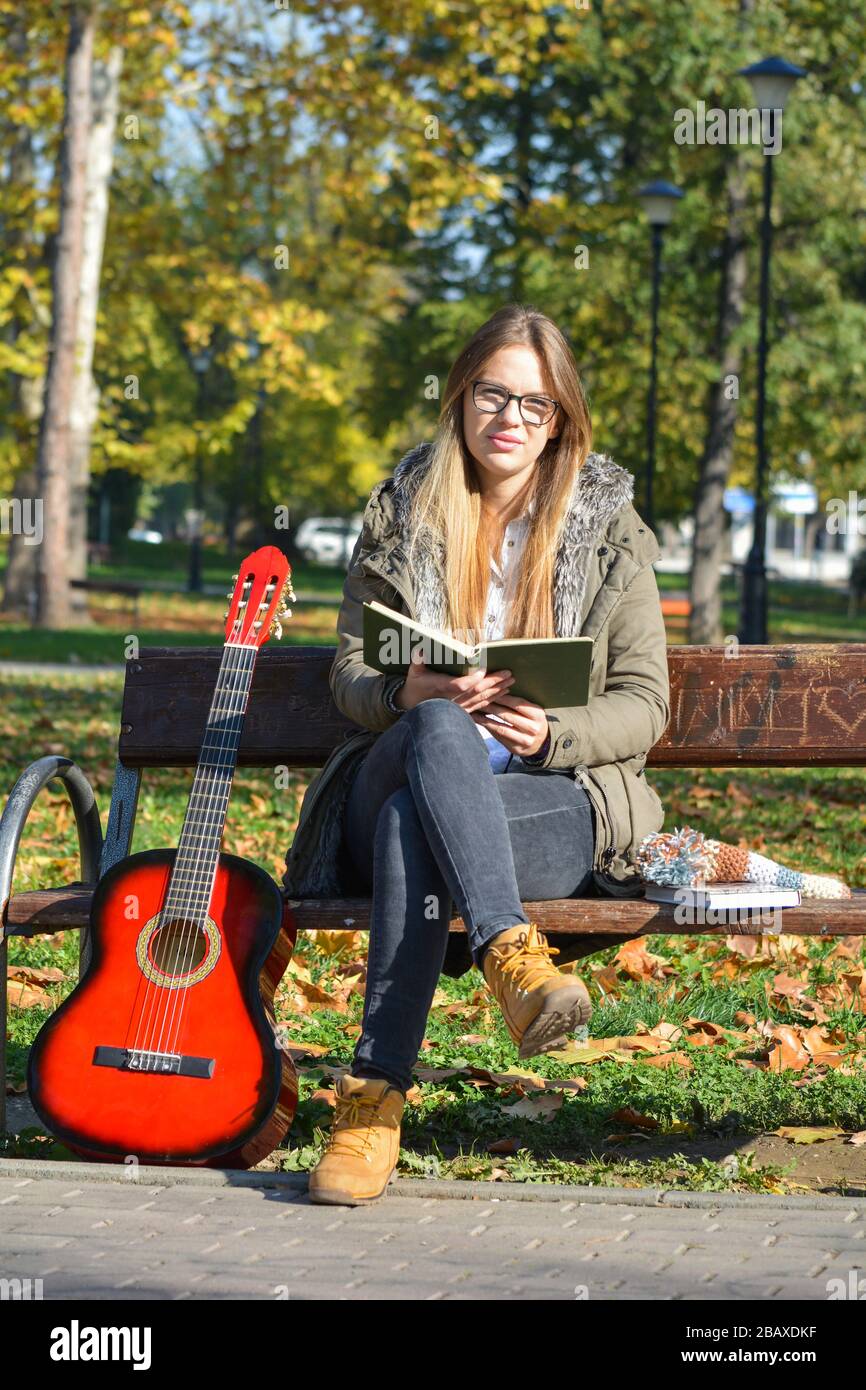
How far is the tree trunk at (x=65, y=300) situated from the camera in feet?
64.3

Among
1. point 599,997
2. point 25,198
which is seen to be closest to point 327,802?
point 599,997

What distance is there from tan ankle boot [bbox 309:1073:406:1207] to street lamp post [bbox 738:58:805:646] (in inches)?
488

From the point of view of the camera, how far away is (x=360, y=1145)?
3.60m

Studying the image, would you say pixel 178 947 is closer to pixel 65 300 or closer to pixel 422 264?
pixel 65 300

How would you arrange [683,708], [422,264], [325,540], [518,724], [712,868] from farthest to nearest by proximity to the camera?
1. [325,540]
2. [422,264]
3. [683,708]
4. [518,724]
5. [712,868]

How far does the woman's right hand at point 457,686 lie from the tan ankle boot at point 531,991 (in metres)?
0.53

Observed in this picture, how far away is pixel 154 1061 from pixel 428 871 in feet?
2.29

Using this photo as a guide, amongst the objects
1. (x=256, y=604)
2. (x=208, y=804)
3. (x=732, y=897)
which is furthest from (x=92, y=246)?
(x=732, y=897)

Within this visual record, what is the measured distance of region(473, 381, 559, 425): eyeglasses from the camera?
14.0 feet

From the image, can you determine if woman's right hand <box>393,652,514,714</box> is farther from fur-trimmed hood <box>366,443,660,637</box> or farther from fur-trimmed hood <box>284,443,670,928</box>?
fur-trimmed hood <box>366,443,660,637</box>

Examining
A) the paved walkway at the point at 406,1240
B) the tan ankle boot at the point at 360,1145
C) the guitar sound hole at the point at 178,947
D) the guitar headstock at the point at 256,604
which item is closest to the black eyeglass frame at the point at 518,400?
the guitar headstock at the point at 256,604

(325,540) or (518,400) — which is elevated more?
(325,540)

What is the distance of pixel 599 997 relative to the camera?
5.36 m
